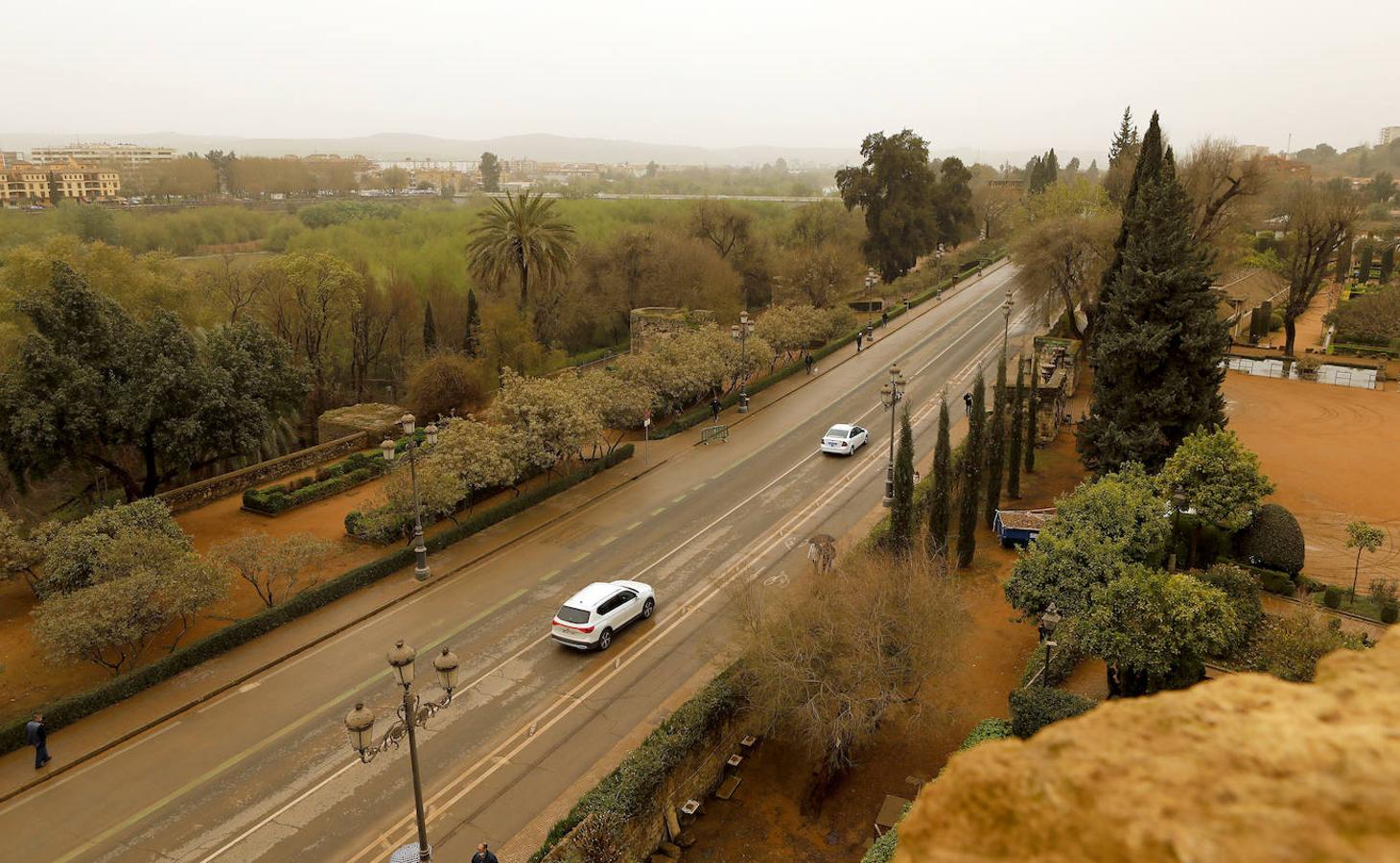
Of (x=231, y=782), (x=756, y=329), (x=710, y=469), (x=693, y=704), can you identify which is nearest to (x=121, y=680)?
(x=231, y=782)

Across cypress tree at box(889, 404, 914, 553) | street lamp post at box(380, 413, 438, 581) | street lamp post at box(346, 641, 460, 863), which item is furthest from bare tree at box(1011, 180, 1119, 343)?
street lamp post at box(346, 641, 460, 863)

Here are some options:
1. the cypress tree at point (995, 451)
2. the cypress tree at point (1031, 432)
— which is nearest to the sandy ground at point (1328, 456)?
the cypress tree at point (1031, 432)

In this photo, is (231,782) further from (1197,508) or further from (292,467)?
(1197,508)

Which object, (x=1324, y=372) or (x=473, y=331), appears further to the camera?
(x=473, y=331)

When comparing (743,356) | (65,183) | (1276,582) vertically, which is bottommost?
(1276,582)

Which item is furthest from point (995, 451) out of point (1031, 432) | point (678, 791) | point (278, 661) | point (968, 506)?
point (278, 661)

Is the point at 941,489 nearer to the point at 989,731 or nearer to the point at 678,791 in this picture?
the point at 989,731
